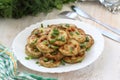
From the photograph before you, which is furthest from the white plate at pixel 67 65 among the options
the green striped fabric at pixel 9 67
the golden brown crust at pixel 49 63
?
the green striped fabric at pixel 9 67

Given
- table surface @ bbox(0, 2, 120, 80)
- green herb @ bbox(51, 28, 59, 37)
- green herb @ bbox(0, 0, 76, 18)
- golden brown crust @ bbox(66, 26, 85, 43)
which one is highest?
green herb @ bbox(0, 0, 76, 18)

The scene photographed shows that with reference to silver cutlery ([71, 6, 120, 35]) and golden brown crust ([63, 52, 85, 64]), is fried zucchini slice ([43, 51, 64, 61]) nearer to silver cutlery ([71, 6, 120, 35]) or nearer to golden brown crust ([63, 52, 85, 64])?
golden brown crust ([63, 52, 85, 64])

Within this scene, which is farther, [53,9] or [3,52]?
[53,9]

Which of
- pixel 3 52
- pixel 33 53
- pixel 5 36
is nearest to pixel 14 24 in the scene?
pixel 5 36

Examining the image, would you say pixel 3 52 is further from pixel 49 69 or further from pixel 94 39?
pixel 94 39

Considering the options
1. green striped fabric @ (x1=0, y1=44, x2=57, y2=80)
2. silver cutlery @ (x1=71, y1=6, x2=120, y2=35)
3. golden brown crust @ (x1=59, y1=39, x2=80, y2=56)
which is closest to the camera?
green striped fabric @ (x1=0, y1=44, x2=57, y2=80)

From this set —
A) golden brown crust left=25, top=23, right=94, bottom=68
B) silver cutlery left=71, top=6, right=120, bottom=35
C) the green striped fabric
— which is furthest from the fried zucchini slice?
silver cutlery left=71, top=6, right=120, bottom=35
